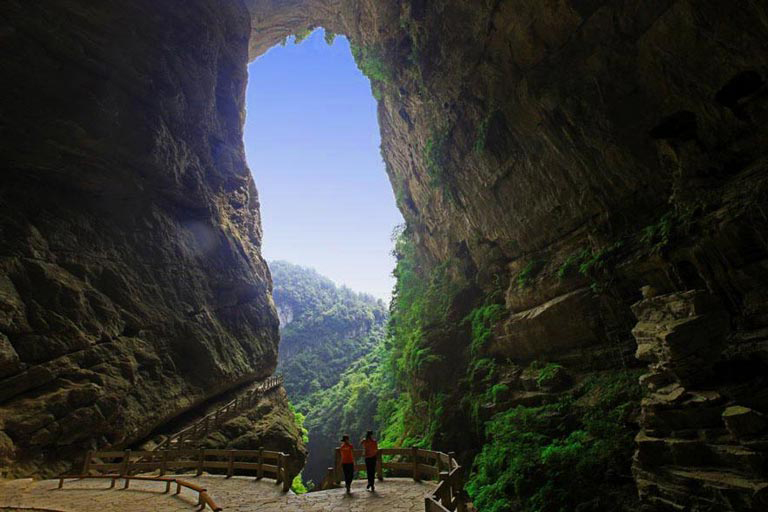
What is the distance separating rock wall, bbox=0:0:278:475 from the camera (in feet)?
43.0

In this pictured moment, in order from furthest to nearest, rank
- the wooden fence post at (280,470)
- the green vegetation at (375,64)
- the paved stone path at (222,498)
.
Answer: the green vegetation at (375,64), the wooden fence post at (280,470), the paved stone path at (222,498)

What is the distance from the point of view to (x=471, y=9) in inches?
683

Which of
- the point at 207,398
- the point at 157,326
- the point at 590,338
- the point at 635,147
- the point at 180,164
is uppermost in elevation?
the point at 180,164

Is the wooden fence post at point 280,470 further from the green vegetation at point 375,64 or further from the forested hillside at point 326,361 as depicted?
the forested hillside at point 326,361

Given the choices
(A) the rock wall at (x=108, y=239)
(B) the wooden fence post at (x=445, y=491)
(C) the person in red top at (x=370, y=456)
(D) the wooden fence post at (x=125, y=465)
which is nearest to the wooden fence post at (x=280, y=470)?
(C) the person in red top at (x=370, y=456)

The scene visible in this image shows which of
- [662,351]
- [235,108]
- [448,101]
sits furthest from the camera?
[235,108]

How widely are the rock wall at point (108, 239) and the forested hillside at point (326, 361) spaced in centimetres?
2024

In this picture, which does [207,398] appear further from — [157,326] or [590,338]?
[590,338]

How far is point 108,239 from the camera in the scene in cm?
1772

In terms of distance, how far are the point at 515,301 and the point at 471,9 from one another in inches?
534

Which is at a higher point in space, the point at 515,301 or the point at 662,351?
the point at 515,301

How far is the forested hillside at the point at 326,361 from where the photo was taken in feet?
140

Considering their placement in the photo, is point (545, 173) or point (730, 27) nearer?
point (730, 27)

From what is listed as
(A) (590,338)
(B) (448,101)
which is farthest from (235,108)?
(A) (590,338)
